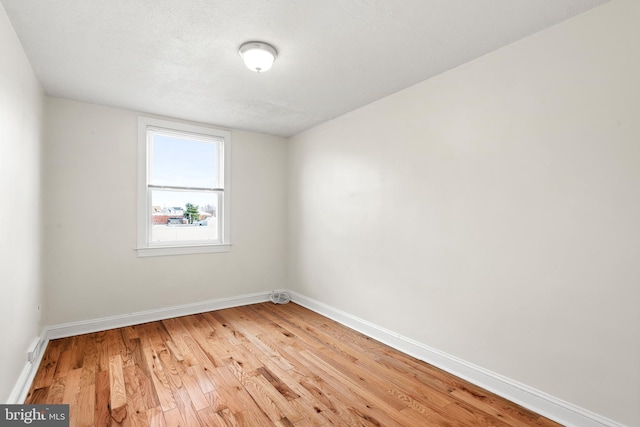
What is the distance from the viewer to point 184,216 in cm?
409

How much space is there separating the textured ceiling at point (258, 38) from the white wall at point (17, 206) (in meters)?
0.23

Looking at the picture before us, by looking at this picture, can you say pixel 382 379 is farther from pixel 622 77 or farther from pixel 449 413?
pixel 622 77

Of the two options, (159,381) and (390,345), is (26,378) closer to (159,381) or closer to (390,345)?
(159,381)

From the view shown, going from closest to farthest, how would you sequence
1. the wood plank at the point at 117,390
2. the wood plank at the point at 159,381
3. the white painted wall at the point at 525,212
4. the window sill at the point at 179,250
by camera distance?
the white painted wall at the point at 525,212, the wood plank at the point at 117,390, the wood plank at the point at 159,381, the window sill at the point at 179,250

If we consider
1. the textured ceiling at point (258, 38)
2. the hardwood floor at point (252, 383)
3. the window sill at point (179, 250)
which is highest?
the textured ceiling at point (258, 38)

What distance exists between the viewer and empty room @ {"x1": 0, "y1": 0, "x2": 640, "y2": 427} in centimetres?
186

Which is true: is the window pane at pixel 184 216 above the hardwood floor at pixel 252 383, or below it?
above

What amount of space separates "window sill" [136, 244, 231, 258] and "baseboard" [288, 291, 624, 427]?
6.62 ft

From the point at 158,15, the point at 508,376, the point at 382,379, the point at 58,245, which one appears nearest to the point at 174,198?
the point at 58,245

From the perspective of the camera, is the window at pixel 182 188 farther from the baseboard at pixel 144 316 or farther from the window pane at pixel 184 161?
the baseboard at pixel 144 316

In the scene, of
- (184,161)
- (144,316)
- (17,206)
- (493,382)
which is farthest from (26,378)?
(493,382)

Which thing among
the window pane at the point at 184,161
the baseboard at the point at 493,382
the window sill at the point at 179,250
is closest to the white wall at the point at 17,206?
the window sill at the point at 179,250

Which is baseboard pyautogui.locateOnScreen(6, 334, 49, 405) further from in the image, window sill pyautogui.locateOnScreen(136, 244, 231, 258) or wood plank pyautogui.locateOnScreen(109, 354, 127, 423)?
window sill pyautogui.locateOnScreen(136, 244, 231, 258)

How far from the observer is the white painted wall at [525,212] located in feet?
5.84
